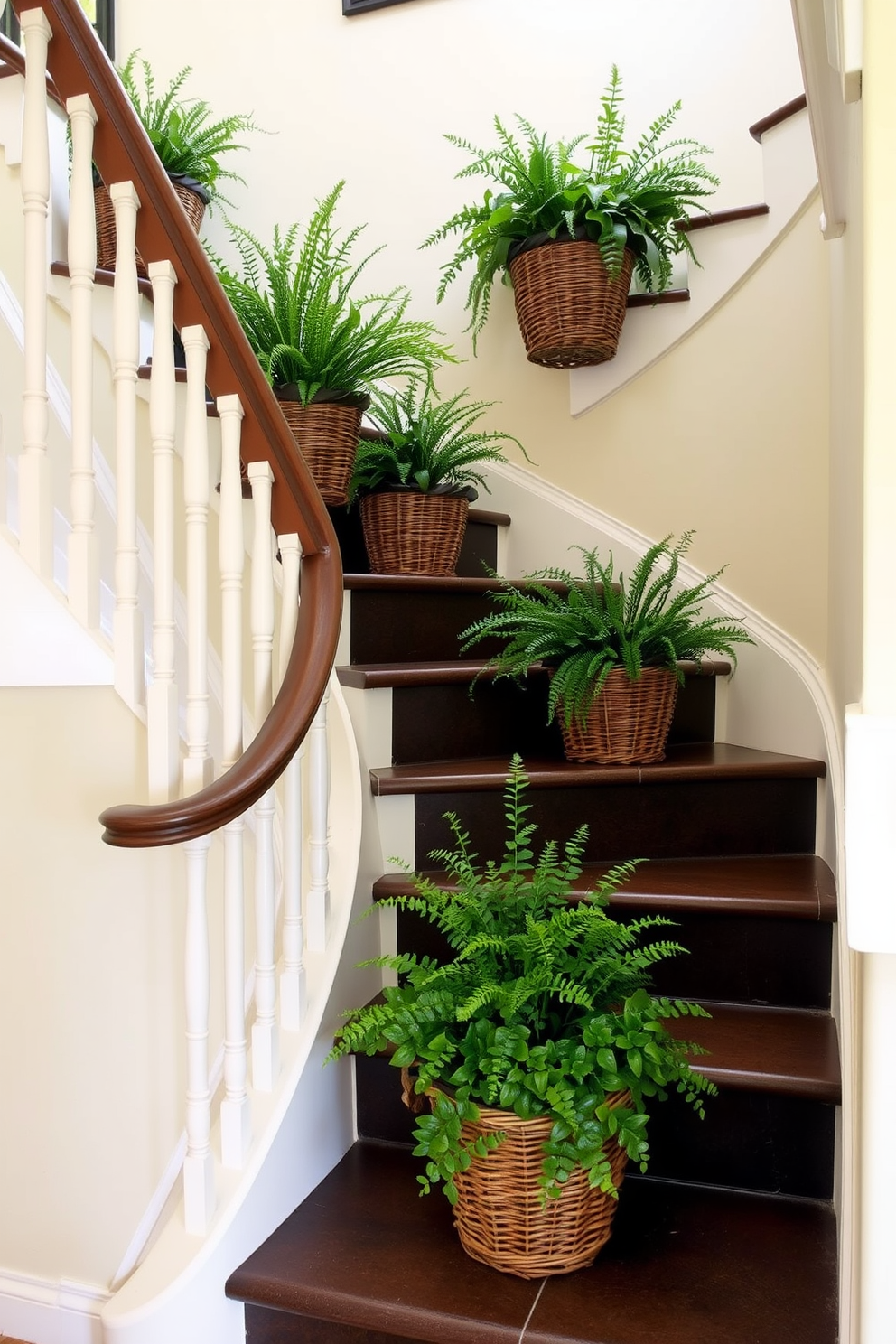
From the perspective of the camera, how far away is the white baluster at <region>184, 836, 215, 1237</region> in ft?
4.67

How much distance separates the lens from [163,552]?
1446 mm

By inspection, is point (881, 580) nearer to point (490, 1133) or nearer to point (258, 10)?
point (490, 1133)

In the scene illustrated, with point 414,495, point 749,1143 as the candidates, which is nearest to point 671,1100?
point 749,1143

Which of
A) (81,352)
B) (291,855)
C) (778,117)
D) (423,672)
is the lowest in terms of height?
(291,855)

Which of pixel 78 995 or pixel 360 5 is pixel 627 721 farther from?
pixel 360 5

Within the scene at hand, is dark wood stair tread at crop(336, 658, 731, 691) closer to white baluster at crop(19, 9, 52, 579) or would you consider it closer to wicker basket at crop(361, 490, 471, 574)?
wicker basket at crop(361, 490, 471, 574)

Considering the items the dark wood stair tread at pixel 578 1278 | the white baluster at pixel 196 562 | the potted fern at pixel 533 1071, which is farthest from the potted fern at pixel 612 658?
the dark wood stair tread at pixel 578 1278

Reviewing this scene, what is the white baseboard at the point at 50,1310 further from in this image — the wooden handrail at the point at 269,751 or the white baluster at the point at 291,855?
the wooden handrail at the point at 269,751

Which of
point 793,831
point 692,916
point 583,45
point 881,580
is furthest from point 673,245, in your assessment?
point 881,580

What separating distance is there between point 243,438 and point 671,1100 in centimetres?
126

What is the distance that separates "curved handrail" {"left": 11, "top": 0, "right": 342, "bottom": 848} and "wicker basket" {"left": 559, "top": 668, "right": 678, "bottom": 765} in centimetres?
76

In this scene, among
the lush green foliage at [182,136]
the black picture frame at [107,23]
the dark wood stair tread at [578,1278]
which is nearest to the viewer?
the dark wood stair tread at [578,1278]

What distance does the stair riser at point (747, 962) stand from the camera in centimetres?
174

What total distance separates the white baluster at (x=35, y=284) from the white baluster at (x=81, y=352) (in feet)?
0.13
